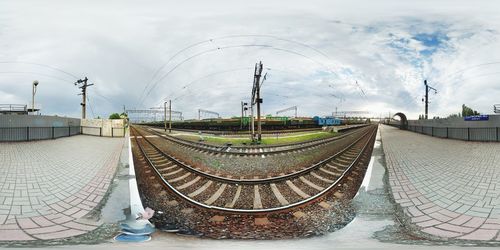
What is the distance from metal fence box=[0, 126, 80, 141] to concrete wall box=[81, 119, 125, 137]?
0.74 feet

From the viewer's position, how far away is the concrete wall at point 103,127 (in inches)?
206

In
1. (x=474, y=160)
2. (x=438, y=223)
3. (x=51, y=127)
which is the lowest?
(x=438, y=223)

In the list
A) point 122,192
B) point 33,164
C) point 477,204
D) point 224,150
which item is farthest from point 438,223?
point 33,164

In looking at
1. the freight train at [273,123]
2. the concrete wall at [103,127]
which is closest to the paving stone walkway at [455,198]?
the freight train at [273,123]

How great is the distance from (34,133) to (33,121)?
Answer: 0.84ft

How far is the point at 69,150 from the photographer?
4113mm

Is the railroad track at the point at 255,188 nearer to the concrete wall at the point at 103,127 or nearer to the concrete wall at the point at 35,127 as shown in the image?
the concrete wall at the point at 103,127

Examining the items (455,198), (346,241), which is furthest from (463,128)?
(346,241)

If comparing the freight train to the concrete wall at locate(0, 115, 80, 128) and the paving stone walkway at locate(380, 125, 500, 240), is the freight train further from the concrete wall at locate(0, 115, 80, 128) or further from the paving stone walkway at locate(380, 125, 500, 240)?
the concrete wall at locate(0, 115, 80, 128)

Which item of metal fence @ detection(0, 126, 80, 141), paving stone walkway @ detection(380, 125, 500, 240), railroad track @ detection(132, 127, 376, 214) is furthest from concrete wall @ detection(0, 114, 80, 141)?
paving stone walkway @ detection(380, 125, 500, 240)

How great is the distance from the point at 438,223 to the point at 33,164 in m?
4.47

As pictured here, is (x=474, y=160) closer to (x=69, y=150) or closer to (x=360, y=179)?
(x=360, y=179)

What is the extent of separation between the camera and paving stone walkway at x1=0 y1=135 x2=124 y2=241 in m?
2.31

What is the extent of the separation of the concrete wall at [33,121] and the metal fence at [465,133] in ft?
22.4
